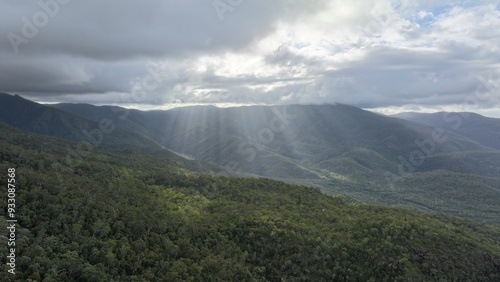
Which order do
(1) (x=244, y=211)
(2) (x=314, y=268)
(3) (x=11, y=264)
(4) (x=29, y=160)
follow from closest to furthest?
(3) (x=11, y=264)
(2) (x=314, y=268)
(1) (x=244, y=211)
(4) (x=29, y=160)

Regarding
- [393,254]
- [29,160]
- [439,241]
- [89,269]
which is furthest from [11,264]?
[439,241]

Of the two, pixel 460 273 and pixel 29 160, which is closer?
pixel 460 273

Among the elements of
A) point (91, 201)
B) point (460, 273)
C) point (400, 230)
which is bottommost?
point (460, 273)

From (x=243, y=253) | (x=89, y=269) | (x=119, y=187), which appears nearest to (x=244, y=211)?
(x=243, y=253)

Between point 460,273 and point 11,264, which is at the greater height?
point 11,264

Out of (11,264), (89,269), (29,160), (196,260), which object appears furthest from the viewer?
(29,160)

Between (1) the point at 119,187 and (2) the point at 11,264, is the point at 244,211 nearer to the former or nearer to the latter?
(1) the point at 119,187
